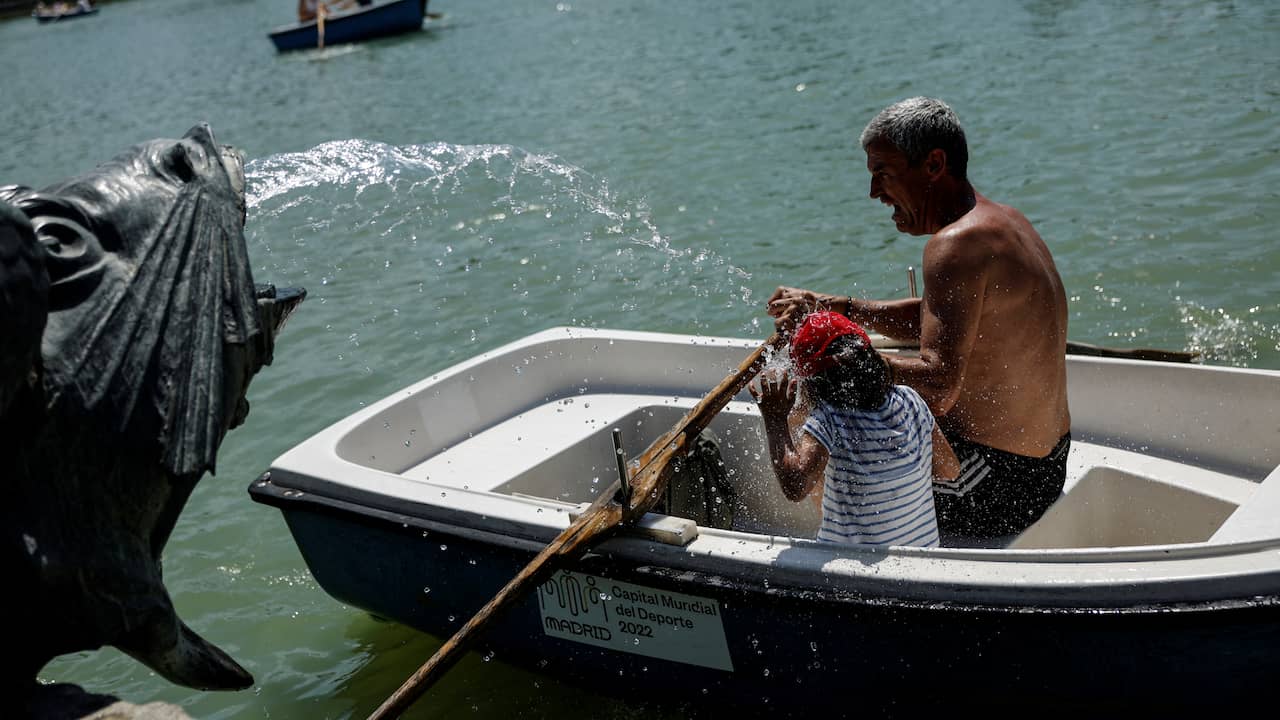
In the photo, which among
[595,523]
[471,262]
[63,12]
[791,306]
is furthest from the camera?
[63,12]

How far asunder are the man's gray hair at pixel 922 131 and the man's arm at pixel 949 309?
0.88ft

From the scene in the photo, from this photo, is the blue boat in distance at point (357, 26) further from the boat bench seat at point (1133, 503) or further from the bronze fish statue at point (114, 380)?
the bronze fish statue at point (114, 380)

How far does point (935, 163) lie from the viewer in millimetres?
3508

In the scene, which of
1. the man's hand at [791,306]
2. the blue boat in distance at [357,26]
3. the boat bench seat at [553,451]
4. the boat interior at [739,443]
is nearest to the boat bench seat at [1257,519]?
the boat interior at [739,443]

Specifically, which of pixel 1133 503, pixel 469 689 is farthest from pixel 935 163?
pixel 469 689

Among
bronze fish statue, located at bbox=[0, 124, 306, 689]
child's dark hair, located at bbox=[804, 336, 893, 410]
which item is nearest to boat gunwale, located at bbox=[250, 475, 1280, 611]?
child's dark hair, located at bbox=[804, 336, 893, 410]

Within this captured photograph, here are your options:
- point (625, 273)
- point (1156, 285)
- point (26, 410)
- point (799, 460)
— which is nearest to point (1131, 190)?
point (1156, 285)

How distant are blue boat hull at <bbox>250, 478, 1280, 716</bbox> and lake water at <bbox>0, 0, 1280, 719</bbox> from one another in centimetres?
44

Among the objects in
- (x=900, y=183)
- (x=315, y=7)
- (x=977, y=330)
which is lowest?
(x=977, y=330)

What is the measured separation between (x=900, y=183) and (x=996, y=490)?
0.98 metres

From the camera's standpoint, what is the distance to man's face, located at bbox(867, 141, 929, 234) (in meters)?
3.53

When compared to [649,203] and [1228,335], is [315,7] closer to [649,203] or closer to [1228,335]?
[649,203]

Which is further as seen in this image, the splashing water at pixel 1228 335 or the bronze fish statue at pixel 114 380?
the splashing water at pixel 1228 335

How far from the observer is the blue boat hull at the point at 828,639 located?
2895mm
